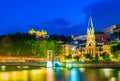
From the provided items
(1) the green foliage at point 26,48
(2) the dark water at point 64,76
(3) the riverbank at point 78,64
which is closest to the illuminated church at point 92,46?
(1) the green foliage at point 26,48

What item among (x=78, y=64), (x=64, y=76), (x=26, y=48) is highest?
(x=26, y=48)

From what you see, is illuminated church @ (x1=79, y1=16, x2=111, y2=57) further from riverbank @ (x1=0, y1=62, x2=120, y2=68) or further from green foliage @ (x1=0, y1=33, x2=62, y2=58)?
riverbank @ (x1=0, y1=62, x2=120, y2=68)

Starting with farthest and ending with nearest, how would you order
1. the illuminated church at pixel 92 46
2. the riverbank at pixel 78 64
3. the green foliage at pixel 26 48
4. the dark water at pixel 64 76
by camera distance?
the illuminated church at pixel 92 46
the green foliage at pixel 26 48
the riverbank at pixel 78 64
the dark water at pixel 64 76

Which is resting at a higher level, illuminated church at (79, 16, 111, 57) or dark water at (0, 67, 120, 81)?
illuminated church at (79, 16, 111, 57)

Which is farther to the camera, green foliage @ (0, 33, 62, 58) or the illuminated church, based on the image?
the illuminated church

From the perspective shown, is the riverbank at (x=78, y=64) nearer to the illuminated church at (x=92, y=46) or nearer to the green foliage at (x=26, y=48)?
the green foliage at (x=26, y=48)

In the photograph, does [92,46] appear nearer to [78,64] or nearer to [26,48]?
[26,48]

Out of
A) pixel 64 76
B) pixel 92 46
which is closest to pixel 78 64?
pixel 64 76

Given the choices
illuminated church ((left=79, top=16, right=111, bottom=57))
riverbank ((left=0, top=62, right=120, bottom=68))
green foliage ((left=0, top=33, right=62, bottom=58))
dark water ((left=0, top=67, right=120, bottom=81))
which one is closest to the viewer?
dark water ((left=0, top=67, right=120, bottom=81))

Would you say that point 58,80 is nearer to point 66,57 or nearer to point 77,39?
point 66,57

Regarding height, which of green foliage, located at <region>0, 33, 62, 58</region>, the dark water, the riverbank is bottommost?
the dark water

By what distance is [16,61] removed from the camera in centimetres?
8225

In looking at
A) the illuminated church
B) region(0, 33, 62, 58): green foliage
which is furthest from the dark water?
the illuminated church

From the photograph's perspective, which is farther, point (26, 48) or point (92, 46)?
point (92, 46)
